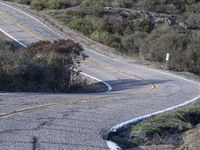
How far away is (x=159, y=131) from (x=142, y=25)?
42.7 m

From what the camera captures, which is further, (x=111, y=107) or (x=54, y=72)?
(x=54, y=72)

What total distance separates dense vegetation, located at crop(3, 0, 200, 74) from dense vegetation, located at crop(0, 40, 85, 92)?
13337mm

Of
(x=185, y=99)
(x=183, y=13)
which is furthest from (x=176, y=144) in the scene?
(x=183, y=13)

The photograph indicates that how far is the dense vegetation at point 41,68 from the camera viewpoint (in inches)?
827

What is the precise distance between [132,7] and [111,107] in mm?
52229

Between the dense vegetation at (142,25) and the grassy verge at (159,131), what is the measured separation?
84.0 ft

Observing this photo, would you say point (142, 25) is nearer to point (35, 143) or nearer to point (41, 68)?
point (41, 68)

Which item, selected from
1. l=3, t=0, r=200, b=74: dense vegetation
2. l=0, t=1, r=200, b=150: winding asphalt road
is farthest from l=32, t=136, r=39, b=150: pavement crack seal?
l=3, t=0, r=200, b=74: dense vegetation

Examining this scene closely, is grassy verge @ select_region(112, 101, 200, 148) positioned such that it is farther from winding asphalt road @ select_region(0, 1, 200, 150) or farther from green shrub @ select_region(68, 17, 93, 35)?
green shrub @ select_region(68, 17, 93, 35)

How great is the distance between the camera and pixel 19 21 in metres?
53.6

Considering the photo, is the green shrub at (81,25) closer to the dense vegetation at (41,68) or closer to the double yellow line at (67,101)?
the double yellow line at (67,101)

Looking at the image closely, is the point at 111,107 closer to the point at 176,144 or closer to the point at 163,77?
the point at 176,144

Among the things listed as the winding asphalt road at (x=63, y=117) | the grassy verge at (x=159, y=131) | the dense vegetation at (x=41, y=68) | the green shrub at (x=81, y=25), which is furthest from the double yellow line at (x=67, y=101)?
the green shrub at (x=81, y=25)

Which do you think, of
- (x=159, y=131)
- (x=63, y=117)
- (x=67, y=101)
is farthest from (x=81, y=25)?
(x=159, y=131)
